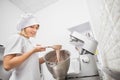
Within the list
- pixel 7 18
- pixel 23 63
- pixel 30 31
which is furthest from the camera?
pixel 7 18

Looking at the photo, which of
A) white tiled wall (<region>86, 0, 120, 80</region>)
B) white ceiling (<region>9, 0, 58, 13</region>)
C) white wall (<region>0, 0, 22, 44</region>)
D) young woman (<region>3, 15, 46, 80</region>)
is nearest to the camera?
white tiled wall (<region>86, 0, 120, 80</region>)

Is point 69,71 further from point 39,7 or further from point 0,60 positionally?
point 39,7

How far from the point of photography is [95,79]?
3.82 ft

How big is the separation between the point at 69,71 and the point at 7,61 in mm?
517

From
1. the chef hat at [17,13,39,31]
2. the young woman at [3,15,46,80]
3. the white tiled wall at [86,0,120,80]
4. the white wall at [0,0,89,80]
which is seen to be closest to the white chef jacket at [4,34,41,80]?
the young woman at [3,15,46,80]

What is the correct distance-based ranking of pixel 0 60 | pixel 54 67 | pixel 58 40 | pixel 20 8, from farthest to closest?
pixel 20 8
pixel 58 40
pixel 0 60
pixel 54 67

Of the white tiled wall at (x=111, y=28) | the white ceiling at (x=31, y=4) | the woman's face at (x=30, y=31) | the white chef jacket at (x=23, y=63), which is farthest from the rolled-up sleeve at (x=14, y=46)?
the white ceiling at (x=31, y=4)

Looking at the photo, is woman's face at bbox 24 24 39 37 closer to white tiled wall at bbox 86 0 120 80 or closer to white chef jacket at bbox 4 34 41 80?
white chef jacket at bbox 4 34 41 80

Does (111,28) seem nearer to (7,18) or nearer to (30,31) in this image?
(30,31)

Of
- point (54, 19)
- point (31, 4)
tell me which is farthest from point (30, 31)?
point (31, 4)

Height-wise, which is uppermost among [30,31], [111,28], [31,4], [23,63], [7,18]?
[31,4]

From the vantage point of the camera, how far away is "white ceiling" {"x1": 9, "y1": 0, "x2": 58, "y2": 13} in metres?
2.86

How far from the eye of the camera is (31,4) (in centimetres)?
294

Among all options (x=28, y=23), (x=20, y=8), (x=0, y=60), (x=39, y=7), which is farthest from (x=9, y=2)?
(x=28, y=23)
